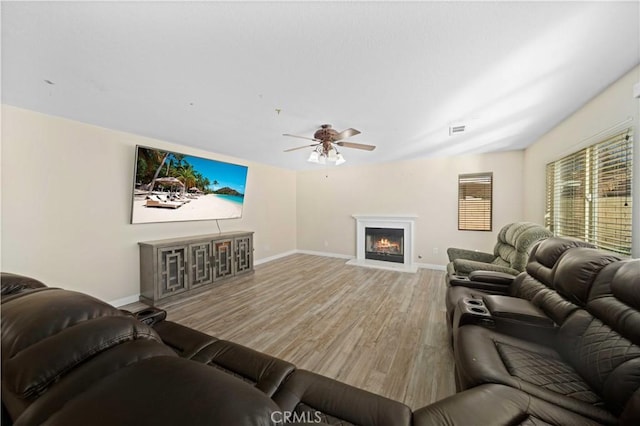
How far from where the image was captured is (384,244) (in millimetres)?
5379

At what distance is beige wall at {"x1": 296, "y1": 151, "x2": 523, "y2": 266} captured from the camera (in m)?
4.29

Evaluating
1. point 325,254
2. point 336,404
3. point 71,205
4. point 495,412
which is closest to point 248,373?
point 336,404

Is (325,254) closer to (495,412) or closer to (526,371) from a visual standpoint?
(526,371)

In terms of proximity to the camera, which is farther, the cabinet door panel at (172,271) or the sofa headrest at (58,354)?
A: the cabinet door panel at (172,271)

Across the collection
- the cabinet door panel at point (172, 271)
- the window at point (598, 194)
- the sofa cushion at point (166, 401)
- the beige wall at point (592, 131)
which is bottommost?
the cabinet door panel at point (172, 271)

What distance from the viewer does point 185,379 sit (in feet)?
1.85

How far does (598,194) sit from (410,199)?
2.96 metres

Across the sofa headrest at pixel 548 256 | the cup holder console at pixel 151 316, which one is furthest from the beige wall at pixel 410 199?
the cup holder console at pixel 151 316

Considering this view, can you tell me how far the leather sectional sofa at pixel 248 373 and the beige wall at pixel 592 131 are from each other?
1.08m

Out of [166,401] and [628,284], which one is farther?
[628,284]

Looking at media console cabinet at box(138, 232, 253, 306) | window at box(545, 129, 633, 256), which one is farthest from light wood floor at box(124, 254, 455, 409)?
window at box(545, 129, 633, 256)

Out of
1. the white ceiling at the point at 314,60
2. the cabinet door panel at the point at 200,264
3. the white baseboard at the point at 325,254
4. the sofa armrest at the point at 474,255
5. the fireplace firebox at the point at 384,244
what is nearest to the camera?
the white ceiling at the point at 314,60

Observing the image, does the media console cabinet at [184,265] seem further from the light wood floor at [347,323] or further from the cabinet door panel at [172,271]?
the light wood floor at [347,323]

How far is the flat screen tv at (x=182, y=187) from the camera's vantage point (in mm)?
3238
